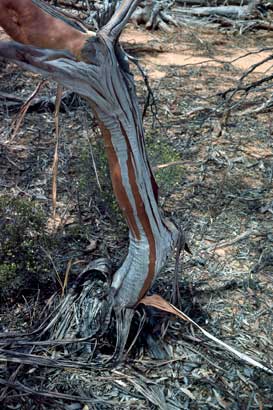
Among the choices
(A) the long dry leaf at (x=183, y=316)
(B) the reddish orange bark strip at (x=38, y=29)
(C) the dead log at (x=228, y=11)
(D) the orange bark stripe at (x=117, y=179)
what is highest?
(B) the reddish orange bark strip at (x=38, y=29)

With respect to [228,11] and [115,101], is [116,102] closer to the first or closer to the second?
[115,101]

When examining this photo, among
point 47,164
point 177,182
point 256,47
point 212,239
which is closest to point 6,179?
point 47,164

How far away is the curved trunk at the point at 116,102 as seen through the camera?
2709mm

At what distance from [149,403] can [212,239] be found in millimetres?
1711

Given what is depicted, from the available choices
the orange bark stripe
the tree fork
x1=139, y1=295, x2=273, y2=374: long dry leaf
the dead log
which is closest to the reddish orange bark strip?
the tree fork

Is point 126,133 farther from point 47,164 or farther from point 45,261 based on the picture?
point 47,164

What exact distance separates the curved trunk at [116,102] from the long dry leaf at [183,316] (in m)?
0.07

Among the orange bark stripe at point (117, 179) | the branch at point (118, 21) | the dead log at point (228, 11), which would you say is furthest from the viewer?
the dead log at point (228, 11)

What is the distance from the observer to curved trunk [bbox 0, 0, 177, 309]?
107 inches

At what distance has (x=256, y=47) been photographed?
30.8ft

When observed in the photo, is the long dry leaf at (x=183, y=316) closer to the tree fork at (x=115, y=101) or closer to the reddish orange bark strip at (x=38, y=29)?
the tree fork at (x=115, y=101)

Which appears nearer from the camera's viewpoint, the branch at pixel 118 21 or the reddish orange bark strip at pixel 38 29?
the reddish orange bark strip at pixel 38 29

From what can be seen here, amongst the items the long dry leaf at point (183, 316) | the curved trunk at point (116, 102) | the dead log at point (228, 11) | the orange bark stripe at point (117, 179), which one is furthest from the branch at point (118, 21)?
the dead log at point (228, 11)

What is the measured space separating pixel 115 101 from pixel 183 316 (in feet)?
3.70
